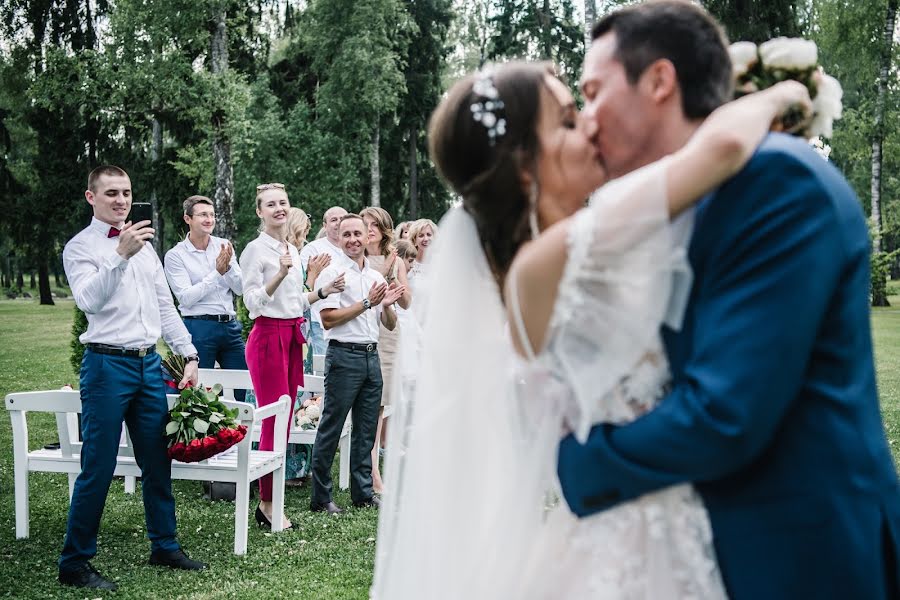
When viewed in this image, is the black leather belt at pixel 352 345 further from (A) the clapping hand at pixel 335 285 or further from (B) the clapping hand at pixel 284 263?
(B) the clapping hand at pixel 284 263

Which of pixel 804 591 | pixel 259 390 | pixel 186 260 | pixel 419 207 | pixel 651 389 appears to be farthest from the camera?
pixel 419 207

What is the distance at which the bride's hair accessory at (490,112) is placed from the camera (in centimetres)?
174

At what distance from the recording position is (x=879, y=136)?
27.7 m

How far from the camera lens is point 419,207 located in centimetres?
3275

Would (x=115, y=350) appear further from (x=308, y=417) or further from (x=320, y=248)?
(x=320, y=248)

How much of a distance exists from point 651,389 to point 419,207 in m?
31.3

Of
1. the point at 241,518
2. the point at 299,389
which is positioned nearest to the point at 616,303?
the point at 241,518

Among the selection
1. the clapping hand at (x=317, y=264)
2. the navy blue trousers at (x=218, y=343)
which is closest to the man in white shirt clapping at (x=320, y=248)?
the clapping hand at (x=317, y=264)

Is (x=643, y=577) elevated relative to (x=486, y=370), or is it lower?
lower

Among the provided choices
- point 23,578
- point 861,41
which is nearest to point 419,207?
point 861,41

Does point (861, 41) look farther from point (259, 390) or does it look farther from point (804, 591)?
point (804, 591)

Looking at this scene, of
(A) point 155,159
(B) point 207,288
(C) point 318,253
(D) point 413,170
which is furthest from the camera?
(D) point 413,170

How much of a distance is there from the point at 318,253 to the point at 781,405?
6.93 meters

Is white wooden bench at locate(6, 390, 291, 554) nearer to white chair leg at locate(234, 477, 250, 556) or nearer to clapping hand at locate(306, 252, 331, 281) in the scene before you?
white chair leg at locate(234, 477, 250, 556)
